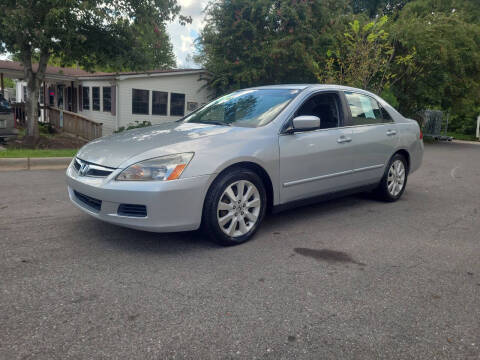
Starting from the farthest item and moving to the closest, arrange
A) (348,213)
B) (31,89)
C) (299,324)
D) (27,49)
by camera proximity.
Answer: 1. (31,89)
2. (27,49)
3. (348,213)
4. (299,324)

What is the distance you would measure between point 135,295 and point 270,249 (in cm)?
148

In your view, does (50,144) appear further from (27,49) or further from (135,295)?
(135,295)

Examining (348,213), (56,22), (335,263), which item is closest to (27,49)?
(56,22)

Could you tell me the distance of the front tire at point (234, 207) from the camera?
3824 millimetres

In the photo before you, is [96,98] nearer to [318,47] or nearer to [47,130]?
[47,130]

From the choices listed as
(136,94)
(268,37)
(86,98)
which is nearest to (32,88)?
(136,94)

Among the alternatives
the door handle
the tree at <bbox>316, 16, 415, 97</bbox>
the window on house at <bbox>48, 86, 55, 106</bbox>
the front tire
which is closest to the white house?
the window on house at <bbox>48, 86, 55, 106</bbox>

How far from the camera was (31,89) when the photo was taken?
1418 cm

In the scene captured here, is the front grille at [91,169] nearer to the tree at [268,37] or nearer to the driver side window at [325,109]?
the driver side window at [325,109]

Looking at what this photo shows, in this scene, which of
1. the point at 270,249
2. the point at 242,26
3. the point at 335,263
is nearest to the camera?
the point at 335,263

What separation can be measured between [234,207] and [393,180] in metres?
3.10

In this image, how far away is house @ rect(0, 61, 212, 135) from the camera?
723 inches

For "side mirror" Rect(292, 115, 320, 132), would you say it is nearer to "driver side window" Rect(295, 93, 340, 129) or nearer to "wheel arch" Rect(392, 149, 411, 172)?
"driver side window" Rect(295, 93, 340, 129)

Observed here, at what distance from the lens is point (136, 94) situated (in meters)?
18.7
